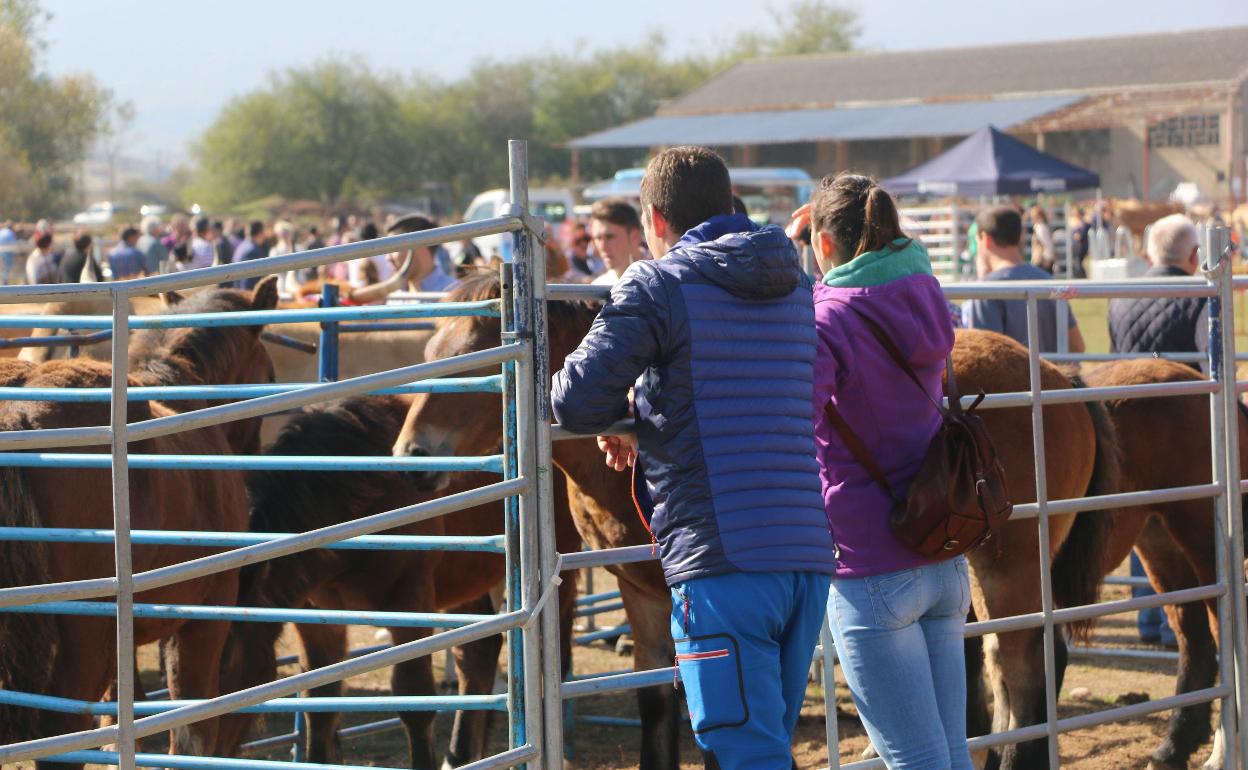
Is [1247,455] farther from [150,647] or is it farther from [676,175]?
[150,647]

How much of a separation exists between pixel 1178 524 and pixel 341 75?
81.9 m

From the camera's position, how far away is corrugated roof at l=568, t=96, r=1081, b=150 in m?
47.8

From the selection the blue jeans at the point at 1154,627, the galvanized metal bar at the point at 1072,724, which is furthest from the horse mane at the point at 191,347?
the blue jeans at the point at 1154,627

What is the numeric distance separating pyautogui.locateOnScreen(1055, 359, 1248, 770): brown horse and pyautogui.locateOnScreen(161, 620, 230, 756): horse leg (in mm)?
3225

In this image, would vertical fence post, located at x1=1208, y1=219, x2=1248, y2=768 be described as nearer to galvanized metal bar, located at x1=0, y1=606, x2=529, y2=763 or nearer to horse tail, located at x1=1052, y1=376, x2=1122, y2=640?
horse tail, located at x1=1052, y1=376, x2=1122, y2=640

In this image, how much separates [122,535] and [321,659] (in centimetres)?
276

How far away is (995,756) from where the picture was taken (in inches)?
206

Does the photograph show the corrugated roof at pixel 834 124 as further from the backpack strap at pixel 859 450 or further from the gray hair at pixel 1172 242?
the backpack strap at pixel 859 450

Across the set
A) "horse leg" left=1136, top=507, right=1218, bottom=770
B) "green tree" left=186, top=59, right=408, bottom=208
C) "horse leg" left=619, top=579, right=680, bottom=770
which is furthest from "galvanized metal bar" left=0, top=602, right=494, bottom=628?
"green tree" left=186, top=59, right=408, bottom=208

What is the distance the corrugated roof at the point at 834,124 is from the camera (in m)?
47.8

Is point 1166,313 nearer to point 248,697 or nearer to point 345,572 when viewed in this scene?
point 345,572

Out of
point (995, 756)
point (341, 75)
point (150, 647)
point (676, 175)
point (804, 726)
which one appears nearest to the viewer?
point (676, 175)

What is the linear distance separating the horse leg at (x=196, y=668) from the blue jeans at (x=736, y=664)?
223 centimetres

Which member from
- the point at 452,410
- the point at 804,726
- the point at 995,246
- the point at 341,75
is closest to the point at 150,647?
the point at 804,726
